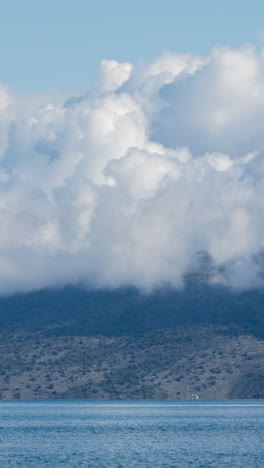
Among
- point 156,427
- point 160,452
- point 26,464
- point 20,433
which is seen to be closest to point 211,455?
point 160,452

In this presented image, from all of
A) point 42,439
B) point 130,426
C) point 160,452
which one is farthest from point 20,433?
point 160,452

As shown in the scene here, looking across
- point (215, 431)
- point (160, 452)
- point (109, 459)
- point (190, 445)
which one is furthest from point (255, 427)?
point (109, 459)

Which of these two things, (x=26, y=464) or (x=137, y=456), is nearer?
(x=26, y=464)

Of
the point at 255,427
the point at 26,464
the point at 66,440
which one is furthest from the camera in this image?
the point at 255,427

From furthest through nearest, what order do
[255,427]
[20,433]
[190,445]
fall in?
[255,427]
[20,433]
[190,445]

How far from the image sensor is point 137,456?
123 meters

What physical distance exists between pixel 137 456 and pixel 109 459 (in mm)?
5201

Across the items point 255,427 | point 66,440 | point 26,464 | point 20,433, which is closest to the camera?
point 26,464

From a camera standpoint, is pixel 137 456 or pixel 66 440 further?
pixel 66 440

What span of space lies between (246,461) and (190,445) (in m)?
24.8

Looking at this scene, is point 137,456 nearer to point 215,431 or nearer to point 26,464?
point 26,464

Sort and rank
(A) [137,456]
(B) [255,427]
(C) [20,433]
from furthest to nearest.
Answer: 1. (B) [255,427]
2. (C) [20,433]
3. (A) [137,456]

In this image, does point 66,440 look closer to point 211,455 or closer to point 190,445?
point 190,445

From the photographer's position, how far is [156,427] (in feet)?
607
